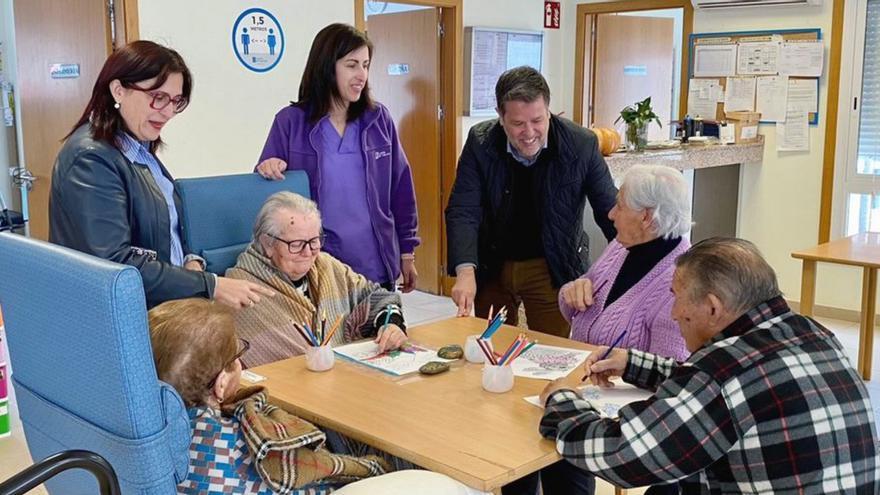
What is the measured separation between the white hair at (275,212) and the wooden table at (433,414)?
37cm

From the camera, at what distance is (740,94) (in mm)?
5570

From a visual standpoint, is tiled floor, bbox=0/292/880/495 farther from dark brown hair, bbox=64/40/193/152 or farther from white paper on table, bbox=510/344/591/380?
dark brown hair, bbox=64/40/193/152

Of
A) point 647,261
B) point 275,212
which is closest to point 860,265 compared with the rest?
point 647,261

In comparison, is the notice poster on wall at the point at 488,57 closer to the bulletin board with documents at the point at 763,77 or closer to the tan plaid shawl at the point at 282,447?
the bulletin board with documents at the point at 763,77

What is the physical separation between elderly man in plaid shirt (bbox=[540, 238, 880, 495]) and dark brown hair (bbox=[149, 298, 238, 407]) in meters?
0.69

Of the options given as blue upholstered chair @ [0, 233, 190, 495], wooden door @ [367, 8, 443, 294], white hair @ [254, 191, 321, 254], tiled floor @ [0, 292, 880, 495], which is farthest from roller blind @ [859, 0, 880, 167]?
blue upholstered chair @ [0, 233, 190, 495]

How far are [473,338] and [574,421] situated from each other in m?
0.61

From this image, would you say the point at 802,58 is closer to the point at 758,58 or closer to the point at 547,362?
the point at 758,58

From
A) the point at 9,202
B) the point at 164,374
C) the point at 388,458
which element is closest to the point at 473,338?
the point at 388,458

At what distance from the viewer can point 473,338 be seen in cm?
227

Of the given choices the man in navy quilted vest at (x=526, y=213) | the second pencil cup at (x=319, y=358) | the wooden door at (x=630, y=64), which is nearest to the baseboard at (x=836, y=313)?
the wooden door at (x=630, y=64)

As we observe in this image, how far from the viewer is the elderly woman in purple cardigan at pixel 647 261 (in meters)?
2.32

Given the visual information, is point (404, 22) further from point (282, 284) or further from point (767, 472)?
point (767, 472)

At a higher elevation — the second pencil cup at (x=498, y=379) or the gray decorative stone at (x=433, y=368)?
the second pencil cup at (x=498, y=379)
